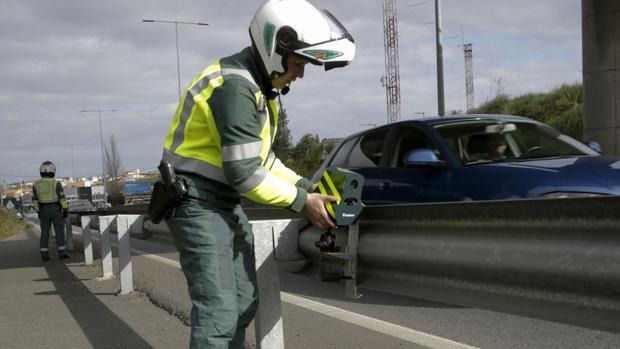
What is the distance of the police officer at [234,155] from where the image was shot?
2.67 m

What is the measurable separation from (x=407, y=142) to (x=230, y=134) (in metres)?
4.45

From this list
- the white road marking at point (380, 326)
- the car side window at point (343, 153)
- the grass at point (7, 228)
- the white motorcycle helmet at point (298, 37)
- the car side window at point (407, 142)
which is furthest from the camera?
the grass at point (7, 228)

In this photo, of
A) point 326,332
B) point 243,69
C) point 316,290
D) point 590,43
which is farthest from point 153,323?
point 590,43

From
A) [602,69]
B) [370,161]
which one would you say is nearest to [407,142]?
[370,161]

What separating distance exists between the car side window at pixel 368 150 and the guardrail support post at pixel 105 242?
291cm

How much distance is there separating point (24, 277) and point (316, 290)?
473 cm

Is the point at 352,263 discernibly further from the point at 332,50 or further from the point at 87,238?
the point at 87,238

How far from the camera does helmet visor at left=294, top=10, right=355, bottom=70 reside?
9.07ft

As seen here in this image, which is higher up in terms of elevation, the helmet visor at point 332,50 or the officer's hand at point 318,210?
the helmet visor at point 332,50

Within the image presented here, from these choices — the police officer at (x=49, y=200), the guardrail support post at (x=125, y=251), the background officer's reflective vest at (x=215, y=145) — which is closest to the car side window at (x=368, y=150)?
the guardrail support post at (x=125, y=251)

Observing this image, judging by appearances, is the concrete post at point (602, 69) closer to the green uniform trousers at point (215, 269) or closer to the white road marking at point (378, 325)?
the white road marking at point (378, 325)

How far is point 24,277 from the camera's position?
30.9ft

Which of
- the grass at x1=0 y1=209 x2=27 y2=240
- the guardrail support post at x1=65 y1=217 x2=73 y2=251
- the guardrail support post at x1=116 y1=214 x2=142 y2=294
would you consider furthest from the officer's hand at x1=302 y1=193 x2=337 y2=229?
the grass at x1=0 y1=209 x2=27 y2=240

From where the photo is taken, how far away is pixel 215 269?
2758 mm
